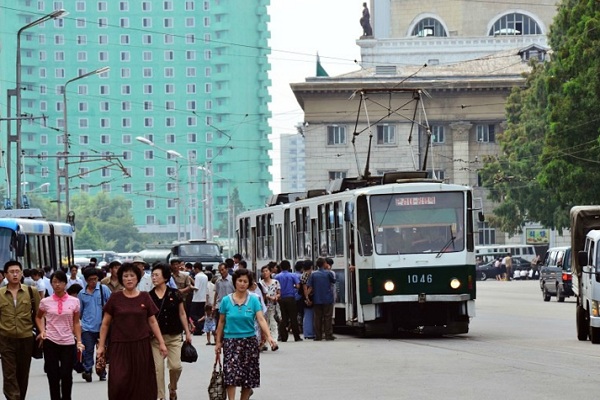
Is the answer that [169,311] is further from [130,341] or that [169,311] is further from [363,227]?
[363,227]

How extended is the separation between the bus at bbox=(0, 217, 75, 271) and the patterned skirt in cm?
1976

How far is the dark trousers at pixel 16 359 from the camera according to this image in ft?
52.5

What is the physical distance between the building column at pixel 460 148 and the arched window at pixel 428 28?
658 inches

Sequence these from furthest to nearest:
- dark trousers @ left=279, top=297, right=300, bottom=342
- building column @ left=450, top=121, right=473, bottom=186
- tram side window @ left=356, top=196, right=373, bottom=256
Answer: building column @ left=450, top=121, right=473, bottom=186, dark trousers @ left=279, top=297, right=300, bottom=342, tram side window @ left=356, top=196, right=373, bottom=256

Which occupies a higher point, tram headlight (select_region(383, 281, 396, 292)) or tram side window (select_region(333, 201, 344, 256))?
tram side window (select_region(333, 201, 344, 256))

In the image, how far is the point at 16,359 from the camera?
16.1 meters

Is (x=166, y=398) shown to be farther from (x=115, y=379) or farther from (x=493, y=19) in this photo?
(x=493, y=19)

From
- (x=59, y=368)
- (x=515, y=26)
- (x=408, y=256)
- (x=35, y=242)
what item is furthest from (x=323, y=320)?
(x=515, y=26)

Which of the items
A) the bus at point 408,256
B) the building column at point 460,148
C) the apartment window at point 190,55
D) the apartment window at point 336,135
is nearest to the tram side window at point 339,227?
the bus at point 408,256

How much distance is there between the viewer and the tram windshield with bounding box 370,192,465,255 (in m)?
28.6

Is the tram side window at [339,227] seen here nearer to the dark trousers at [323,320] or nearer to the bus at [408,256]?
the bus at [408,256]

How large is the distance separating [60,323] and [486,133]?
275 feet

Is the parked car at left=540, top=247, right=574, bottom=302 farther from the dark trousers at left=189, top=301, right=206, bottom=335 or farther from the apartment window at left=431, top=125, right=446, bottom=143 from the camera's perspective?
the apartment window at left=431, top=125, right=446, bottom=143

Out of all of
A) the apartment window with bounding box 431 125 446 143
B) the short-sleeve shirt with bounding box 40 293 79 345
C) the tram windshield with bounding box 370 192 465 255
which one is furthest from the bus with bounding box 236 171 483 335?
the apartment window with bounding box 431 125 446 143
